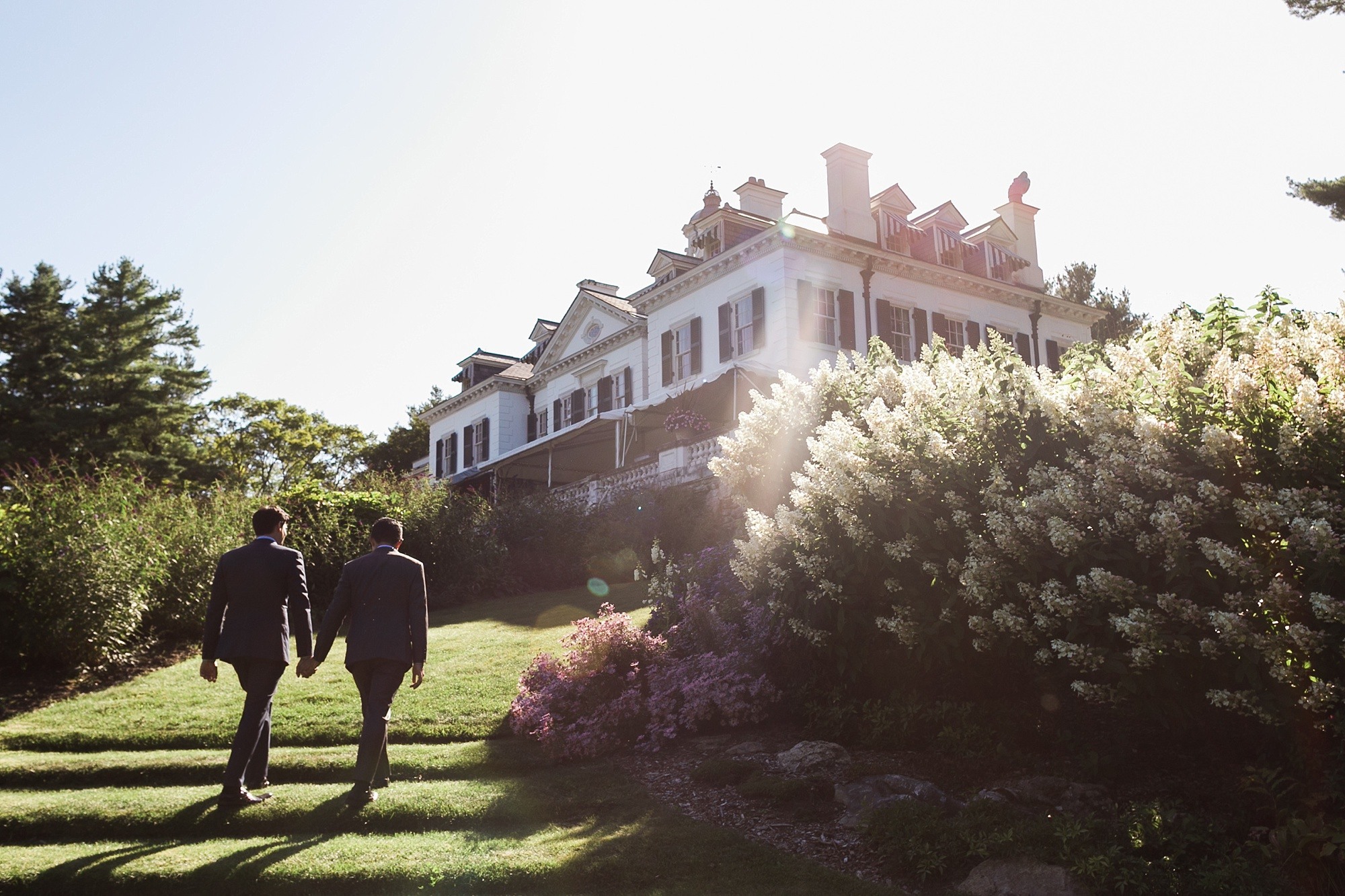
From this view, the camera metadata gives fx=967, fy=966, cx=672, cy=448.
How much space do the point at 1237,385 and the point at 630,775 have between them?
17.4 ft

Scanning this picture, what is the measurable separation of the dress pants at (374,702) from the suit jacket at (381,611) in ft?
0.30

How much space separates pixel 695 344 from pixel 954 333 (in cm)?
792

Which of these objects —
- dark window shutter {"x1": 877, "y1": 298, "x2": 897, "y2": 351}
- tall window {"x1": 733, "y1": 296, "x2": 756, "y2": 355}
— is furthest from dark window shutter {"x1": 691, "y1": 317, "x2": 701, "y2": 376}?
dark window shutter {"x1": 877, "y1": 298, "x2": 897, "y2": 351}

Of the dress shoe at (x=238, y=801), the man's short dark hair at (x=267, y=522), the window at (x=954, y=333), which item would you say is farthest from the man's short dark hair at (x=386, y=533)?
the window at (x=954, y=333)

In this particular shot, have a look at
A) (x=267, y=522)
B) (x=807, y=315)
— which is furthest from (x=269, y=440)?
(x=267, y=522)

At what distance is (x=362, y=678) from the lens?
7.43 metres

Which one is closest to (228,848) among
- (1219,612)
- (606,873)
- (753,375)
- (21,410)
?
(606,873)

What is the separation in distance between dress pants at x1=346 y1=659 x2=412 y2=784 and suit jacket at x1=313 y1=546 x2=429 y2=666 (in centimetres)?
9

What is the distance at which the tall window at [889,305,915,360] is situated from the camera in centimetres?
2803

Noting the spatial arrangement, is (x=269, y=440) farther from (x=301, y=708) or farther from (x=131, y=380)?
(x=301, y=708)

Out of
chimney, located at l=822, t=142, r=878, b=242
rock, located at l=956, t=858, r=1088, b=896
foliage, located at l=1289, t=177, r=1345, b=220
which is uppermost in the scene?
chimney, located at l=822, t=142, r=878, b=242

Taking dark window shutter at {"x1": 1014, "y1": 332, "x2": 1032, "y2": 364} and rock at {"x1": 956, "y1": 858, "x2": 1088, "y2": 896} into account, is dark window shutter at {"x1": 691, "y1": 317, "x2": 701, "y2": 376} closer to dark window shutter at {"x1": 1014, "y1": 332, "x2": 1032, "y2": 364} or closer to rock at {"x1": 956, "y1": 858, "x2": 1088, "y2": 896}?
dark window shutter at {"x1": 1014, "y1": 332, "x2": 1032, "y2": 364}

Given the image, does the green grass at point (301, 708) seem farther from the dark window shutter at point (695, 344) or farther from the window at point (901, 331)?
the window at point (901, 331)

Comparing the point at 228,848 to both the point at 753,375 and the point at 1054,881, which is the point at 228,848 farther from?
the point at 753,375
